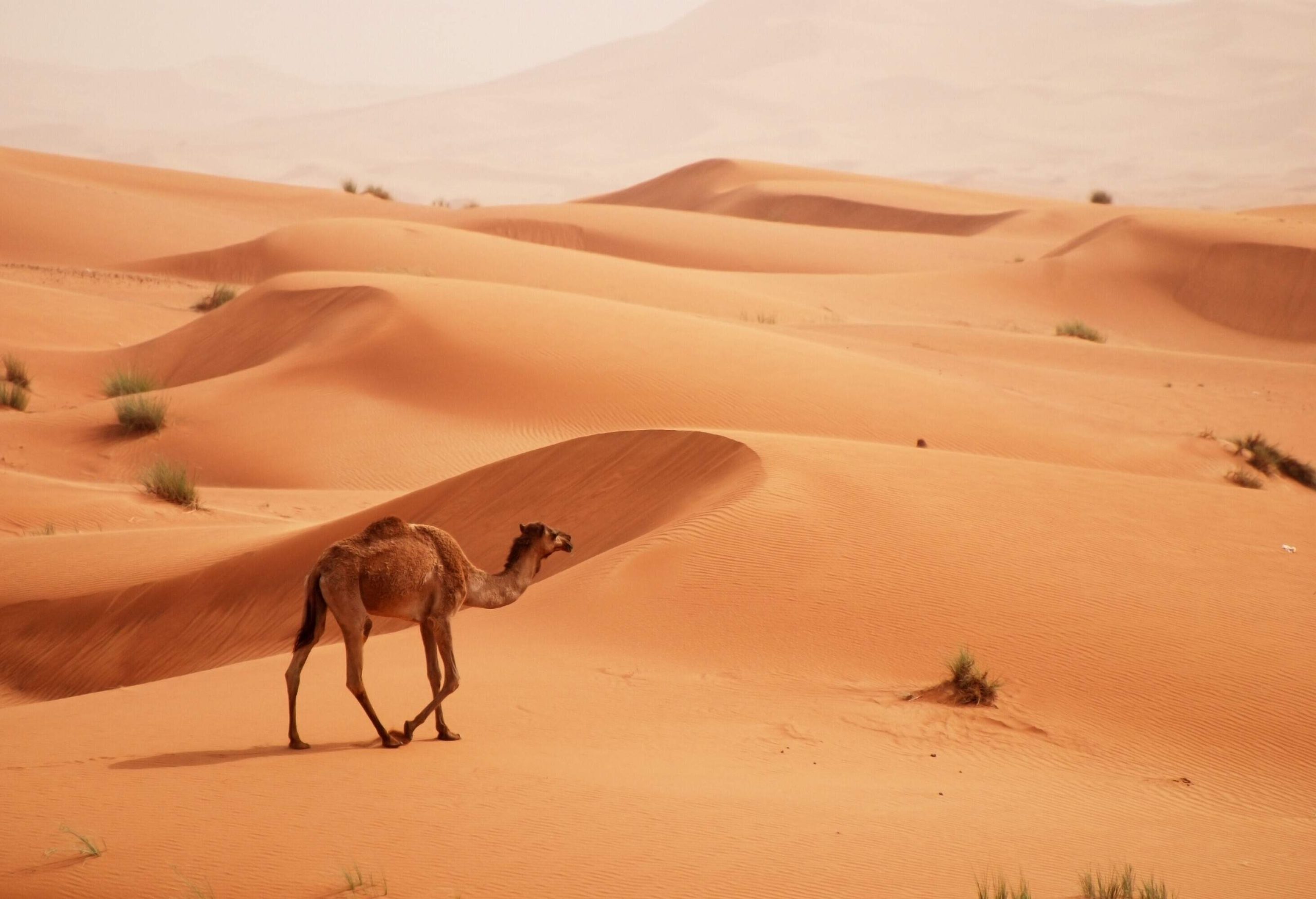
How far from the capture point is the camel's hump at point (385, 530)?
6.73 m

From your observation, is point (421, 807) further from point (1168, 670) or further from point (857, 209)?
point (857, 209)

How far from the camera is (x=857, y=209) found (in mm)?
59344

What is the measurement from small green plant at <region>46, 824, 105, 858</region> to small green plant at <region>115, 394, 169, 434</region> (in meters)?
14.6

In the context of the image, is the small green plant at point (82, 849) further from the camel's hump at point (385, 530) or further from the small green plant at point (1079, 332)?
the small green plant at point (1079, 332)

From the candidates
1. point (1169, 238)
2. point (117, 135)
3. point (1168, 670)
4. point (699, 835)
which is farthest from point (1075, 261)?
point (117, 135)

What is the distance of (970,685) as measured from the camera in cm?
781

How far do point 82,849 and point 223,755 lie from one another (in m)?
1.30

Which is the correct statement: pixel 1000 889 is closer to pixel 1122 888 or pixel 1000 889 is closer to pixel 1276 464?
pixel 1122 888

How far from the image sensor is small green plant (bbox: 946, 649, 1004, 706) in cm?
779

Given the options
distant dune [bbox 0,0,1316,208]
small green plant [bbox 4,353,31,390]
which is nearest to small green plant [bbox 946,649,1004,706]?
small green plant [bbox 4,353,31,390]

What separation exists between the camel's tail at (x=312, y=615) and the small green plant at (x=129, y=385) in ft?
51.8

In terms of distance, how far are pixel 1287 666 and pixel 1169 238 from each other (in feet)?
107

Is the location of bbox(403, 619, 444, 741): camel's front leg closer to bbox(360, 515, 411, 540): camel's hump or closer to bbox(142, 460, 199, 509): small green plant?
bbox(360, 515, 411, 540): camel's hump

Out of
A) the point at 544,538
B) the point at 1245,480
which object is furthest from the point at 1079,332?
the point at 544,538
